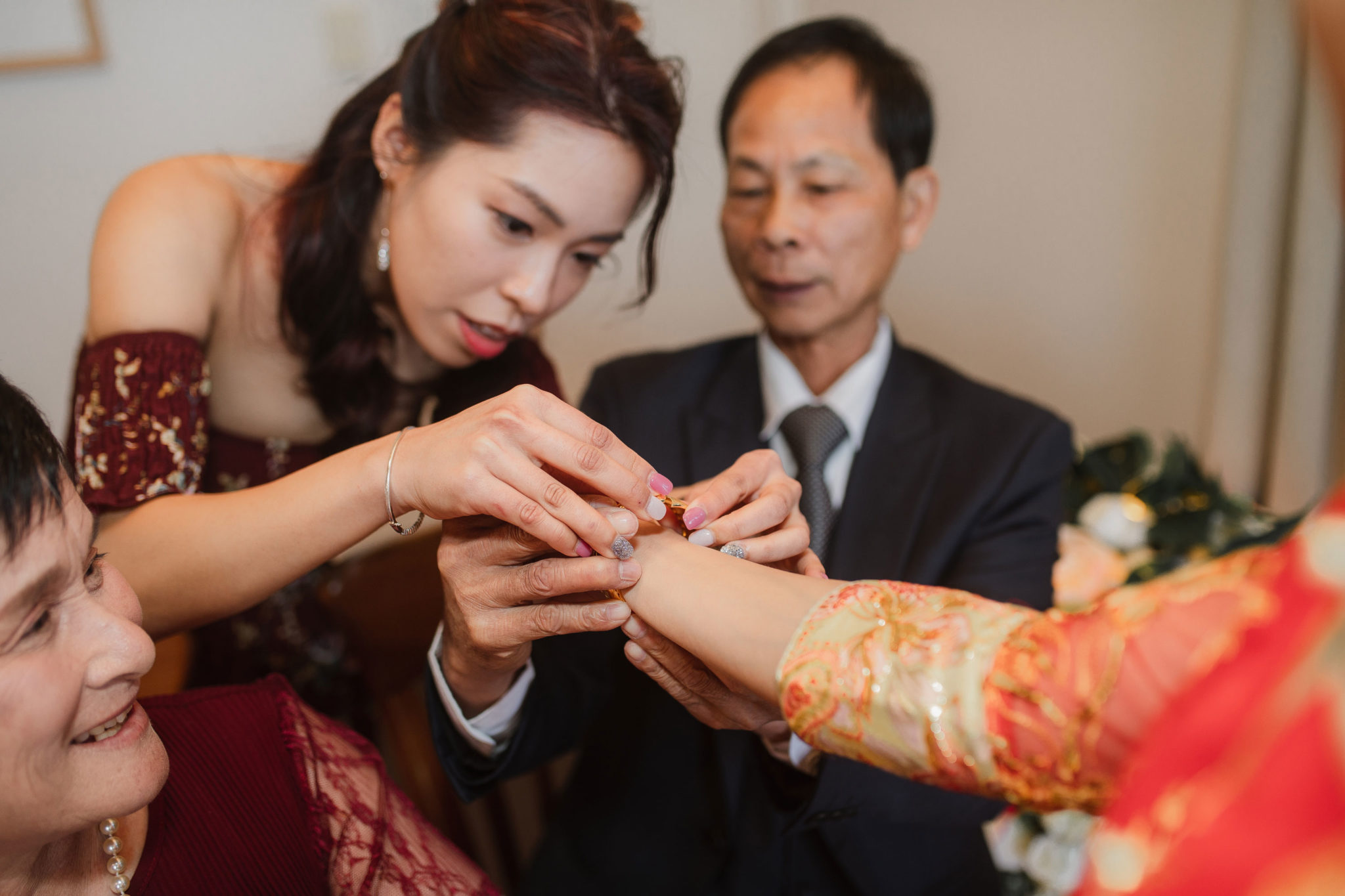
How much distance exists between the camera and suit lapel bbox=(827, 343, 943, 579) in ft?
4.45

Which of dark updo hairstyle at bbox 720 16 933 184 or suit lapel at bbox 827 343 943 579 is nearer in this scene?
suit lapel at bbox 827 343 943 579

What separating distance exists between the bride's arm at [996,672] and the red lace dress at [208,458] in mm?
736

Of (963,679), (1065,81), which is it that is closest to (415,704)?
(963,679)

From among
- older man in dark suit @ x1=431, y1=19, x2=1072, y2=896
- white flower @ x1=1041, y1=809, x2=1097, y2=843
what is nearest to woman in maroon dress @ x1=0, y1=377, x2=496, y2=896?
older man in dark suit @ x1=431, y1=19, x2=1072, y2=896

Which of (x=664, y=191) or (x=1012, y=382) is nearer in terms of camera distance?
(x=664, y=191)

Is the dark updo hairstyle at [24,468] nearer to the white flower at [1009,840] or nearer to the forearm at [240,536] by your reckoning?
the forearm at [240,536]

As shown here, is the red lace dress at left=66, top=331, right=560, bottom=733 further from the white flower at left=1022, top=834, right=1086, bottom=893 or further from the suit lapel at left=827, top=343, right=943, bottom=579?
the white flower at left=1022, top=834, right=1086, bottom=893

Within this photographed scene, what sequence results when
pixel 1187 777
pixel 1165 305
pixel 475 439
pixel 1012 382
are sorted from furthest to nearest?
pixel 1012 382 < pixel 1165 305 < pixel 475 439 < pixel 1187 777

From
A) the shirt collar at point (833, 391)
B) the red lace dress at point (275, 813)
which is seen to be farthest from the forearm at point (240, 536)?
the shirt collar at point (833, 391)

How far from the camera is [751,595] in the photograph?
79 centimetres

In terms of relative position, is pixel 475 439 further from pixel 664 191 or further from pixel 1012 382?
pixel 1012 382

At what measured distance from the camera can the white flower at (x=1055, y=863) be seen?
4.76 ft

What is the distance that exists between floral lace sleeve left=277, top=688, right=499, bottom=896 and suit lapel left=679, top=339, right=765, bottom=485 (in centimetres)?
66

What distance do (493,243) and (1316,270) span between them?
147 cm
